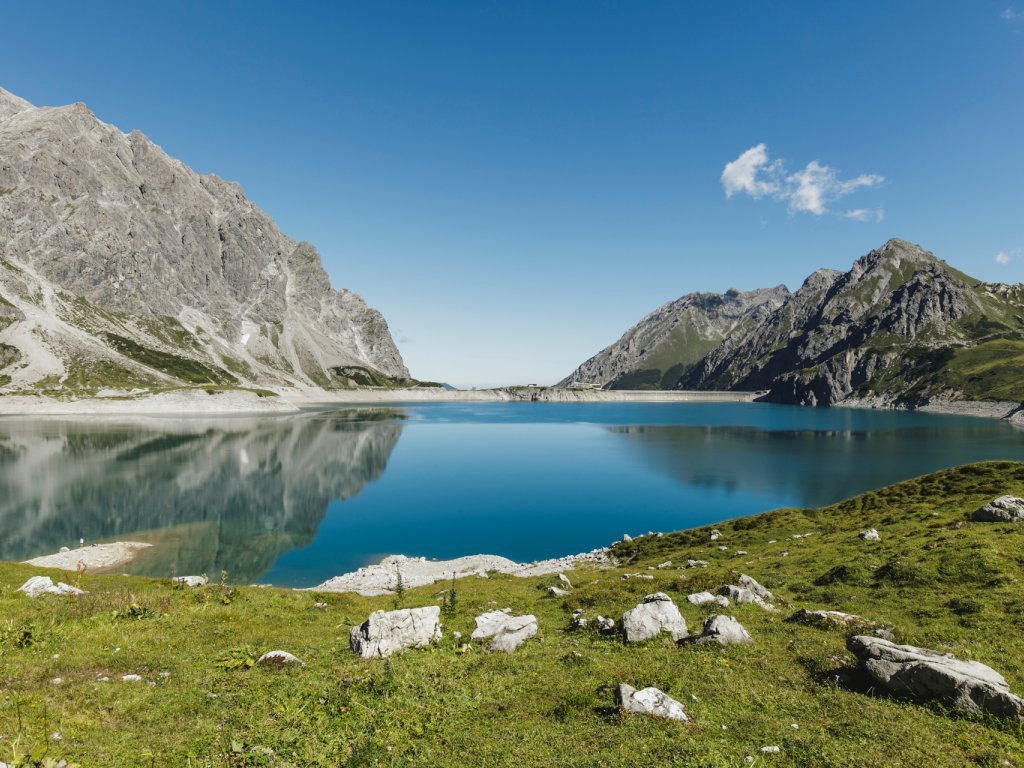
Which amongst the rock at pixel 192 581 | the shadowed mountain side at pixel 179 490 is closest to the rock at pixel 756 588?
the rock at pixel 192 581

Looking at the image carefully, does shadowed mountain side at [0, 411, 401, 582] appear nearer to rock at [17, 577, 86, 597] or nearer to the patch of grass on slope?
rock at [17, 577, 86, 597]

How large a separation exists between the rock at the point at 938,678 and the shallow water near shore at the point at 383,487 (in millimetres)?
43166

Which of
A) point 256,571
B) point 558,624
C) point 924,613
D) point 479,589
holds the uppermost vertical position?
point 924,613

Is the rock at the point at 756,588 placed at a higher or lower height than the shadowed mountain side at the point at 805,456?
higher

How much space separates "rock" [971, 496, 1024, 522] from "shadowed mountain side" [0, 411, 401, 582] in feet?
191

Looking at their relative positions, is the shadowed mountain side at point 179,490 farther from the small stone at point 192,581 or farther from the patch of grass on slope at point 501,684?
the patch of grass on slope at point 501,684

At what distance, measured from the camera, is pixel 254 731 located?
1208 cm

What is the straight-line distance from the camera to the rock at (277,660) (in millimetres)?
16297

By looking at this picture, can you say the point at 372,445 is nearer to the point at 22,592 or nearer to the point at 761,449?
the point at 761,449

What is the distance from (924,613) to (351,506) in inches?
2830

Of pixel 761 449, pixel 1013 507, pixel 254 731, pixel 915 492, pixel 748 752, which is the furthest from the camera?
pixel 761 449

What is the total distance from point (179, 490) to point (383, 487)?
104 feet

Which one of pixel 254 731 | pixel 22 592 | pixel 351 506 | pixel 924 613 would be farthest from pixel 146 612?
pixel 351 506

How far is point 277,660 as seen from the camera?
53.8 ft
